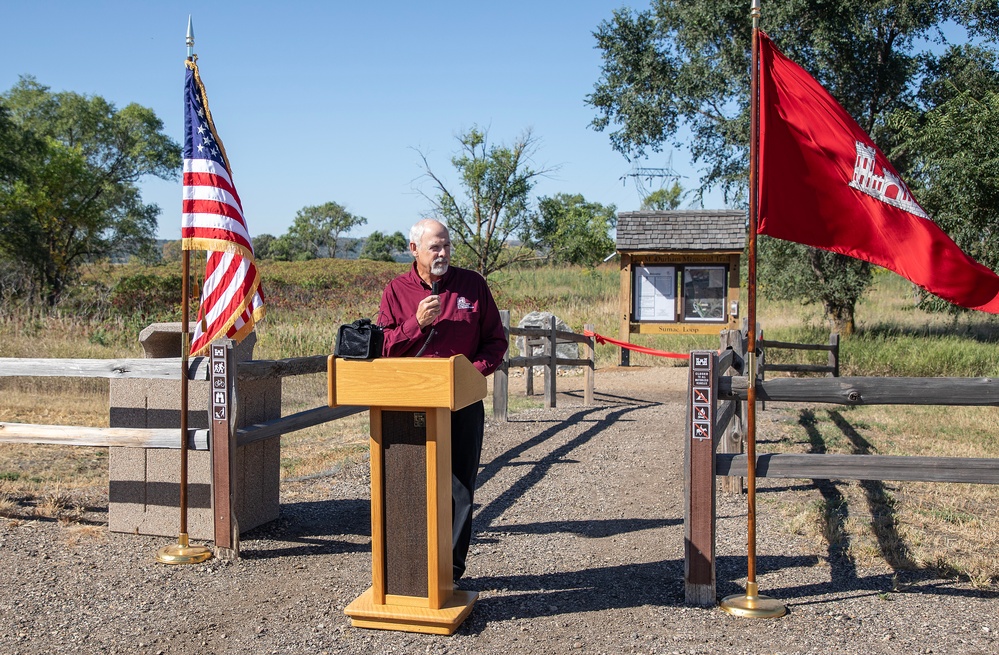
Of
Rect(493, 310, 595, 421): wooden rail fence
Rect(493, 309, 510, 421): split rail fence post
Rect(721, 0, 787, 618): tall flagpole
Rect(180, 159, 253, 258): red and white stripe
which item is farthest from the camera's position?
Rect(493, 310, 595, 421): wooden rail fence

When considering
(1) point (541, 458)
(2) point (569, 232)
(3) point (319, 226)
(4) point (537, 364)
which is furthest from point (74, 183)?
(3) point (319, 226)

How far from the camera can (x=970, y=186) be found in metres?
14.2

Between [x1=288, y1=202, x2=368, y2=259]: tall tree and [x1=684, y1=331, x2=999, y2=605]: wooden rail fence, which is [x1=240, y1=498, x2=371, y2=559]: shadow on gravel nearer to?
[x1=684, y1=331, x2=999, y2=605]: wooden rail fence

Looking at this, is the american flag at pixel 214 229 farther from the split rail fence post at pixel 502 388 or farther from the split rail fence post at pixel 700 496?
the split rail fence post at pixel 502 388

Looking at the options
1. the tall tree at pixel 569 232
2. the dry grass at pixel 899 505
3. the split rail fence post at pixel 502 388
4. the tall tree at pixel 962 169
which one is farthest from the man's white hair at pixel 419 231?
the tall tree at pixel 569 232

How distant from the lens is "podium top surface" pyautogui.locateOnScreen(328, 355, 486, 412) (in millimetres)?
3953

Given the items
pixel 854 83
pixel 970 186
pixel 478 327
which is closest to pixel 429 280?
pixel 478 327

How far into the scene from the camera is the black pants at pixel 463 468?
4.59m

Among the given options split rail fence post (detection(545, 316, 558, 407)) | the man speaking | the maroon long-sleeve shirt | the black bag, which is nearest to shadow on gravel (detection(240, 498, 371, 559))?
the man speaking

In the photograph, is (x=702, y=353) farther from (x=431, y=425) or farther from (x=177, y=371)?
(x=177, y=371)

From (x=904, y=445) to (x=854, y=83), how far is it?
13991 millimetres

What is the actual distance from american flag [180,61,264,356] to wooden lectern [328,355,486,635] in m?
1.89

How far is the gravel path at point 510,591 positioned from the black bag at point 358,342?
1.39 metres

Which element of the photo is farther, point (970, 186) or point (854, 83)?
point (854, 83)
